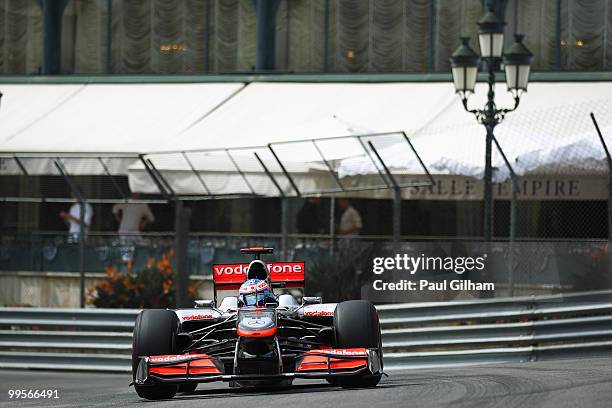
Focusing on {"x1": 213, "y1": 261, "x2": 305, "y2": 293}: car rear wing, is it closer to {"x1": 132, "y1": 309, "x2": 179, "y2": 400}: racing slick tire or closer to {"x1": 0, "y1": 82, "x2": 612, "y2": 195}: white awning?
{"x1": 132, "y1": 309, "x2": 179, "y2": 400}: racing slick tire

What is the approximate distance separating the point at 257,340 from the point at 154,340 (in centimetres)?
97

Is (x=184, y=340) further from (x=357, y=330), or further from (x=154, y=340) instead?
(x=357, y=330)

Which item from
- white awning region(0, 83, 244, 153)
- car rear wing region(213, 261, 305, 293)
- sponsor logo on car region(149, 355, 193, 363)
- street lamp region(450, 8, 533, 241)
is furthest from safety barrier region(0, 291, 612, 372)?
white awning region(0, 83, 244, 153)

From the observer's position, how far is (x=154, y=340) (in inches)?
492

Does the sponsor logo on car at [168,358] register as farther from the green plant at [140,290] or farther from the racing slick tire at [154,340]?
the green plant at [140,290]

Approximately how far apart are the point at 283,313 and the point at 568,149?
9092 millimetres

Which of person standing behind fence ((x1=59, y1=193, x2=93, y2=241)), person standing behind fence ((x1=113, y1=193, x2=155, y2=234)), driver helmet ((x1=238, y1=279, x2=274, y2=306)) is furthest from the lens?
person standing behind fence ((x1=113, y1=193, x2=155, y2=234))

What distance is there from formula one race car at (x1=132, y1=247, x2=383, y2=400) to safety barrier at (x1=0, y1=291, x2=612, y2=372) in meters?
3.72

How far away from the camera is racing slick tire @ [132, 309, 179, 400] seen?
12469 mm

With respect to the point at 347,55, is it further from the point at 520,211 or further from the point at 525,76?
the point at 525,76

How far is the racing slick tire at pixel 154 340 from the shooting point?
12469 mm

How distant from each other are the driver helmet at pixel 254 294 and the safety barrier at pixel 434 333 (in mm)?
4635

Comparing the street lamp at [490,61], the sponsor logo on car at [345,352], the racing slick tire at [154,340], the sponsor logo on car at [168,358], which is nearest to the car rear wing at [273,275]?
the racing slick tire at [154,340]

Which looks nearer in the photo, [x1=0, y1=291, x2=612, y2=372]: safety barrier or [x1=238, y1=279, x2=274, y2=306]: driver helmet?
[x1=238, y1=279, x2=274, y2=306]: driver helmet
